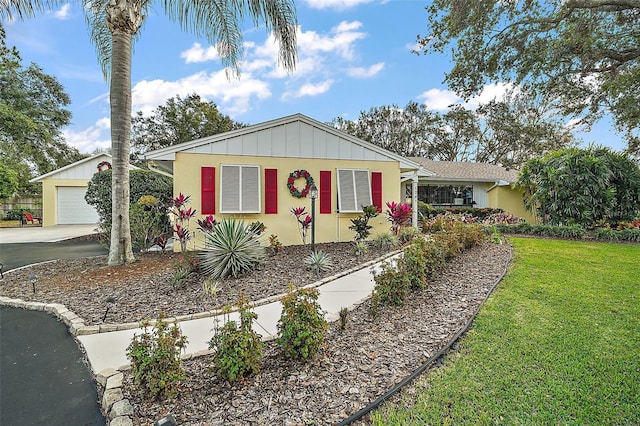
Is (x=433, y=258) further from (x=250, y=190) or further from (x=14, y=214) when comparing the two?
(x=14, y=214)

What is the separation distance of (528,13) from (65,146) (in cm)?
2694

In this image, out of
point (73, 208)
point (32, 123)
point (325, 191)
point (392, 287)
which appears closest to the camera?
point (392, 287)

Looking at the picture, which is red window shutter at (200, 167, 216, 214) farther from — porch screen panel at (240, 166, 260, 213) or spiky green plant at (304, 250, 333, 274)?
spiky green plant at (304, 250, 333, 274)

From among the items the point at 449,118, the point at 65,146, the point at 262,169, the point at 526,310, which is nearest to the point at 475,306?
the point at 526,310

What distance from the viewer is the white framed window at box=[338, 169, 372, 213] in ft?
27.7

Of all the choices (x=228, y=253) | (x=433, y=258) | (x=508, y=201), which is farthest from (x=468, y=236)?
(x=508, y=201)

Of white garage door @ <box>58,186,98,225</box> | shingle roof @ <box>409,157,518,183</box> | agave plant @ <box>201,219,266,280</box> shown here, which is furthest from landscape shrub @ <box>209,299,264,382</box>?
white garage door @ <box>58,186,98,225</box>

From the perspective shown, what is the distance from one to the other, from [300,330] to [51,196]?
19072 millimetres

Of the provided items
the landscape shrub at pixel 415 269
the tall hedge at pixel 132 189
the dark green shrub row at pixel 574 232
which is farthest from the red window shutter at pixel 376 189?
the tall hedge at pixel 132 189

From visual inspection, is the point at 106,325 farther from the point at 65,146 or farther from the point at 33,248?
the point at 65,146

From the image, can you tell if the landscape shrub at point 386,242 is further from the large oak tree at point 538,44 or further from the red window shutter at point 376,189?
the large oak tree at point 538,44

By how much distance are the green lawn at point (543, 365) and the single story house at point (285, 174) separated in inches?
181

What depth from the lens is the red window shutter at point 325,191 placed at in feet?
27.4

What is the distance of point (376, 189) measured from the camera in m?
8.78
